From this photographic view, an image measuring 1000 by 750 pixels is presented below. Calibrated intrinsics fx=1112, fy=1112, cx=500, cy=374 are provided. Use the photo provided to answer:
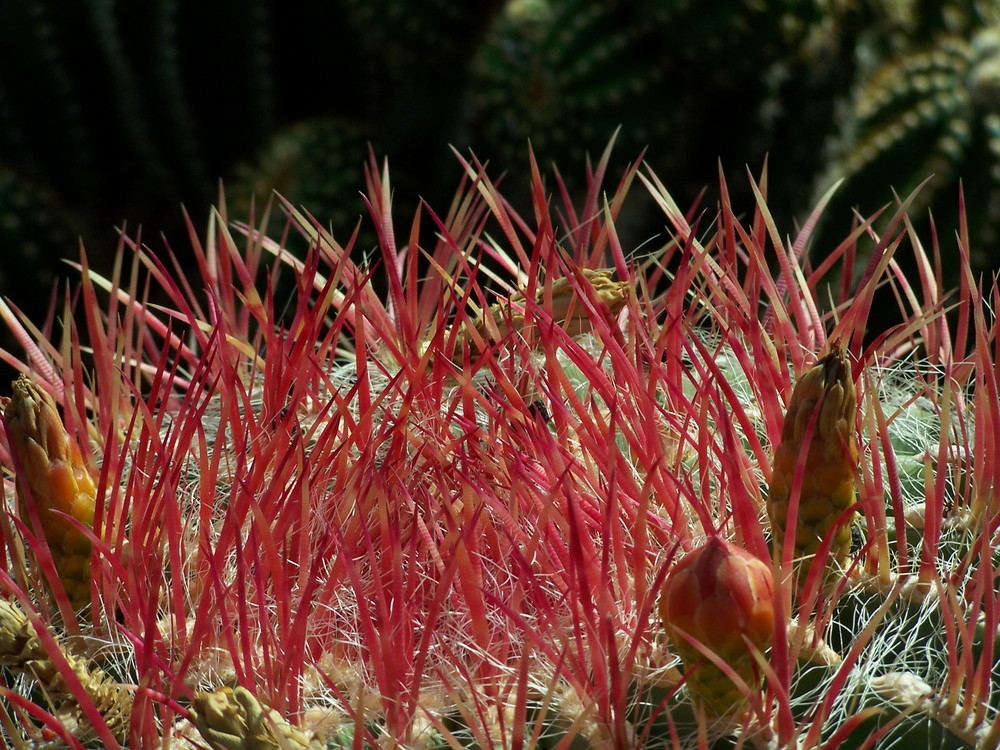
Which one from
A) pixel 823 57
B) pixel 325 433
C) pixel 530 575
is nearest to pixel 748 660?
pixel 530 575

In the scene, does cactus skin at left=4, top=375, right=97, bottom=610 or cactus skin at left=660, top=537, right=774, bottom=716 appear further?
cactus skin at left=4, top=375, right=97, bottom=610

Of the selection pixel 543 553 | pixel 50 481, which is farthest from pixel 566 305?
pixel 50 481

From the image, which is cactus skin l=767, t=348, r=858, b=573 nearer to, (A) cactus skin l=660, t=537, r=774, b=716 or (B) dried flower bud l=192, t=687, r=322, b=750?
(A) cactus skin l=660, t=537, r=774, b=716

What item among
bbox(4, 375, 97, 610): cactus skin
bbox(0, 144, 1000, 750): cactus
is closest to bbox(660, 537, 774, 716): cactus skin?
bbox(0, 144, 1000, 750): cactus

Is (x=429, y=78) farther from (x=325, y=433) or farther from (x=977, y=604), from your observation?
(x=977, y=604)

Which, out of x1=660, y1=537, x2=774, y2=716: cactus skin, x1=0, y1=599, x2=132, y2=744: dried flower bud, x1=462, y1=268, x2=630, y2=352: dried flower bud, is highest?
x1=462, y1=268, x2=630, y2=352: dried flower bud

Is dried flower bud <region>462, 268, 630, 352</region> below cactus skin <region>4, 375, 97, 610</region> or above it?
above
